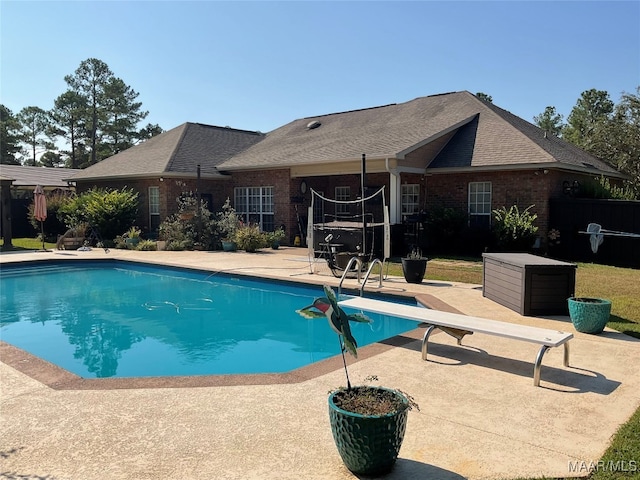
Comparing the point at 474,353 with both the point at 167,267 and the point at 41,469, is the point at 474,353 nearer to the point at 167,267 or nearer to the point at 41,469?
the point at 41,469

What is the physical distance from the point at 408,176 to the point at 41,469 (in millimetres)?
15448

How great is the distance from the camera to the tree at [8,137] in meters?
45.3

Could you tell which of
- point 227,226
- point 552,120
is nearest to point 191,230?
point 227,226

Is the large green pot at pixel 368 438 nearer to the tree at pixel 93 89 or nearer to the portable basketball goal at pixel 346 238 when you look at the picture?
the portable basketball goal at pixel 346 238

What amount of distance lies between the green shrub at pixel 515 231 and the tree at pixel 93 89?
40.2m

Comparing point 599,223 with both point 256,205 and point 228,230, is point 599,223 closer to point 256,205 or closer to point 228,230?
point 228,230

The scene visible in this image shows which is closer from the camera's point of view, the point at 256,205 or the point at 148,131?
the point at 256,205

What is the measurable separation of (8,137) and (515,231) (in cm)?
4815

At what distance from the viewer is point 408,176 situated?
1722 cm

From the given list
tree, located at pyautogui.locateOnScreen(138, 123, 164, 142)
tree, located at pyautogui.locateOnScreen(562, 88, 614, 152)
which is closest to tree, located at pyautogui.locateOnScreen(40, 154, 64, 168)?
tree, located at pyautogui.locateOnScreen(138, 123, 164, 142)

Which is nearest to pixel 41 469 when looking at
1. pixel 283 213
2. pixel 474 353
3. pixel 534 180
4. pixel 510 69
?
pixel 474 353

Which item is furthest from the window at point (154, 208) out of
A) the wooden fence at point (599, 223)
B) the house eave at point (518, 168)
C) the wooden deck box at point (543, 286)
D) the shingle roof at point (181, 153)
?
the wooden deck box at point (543, 286)

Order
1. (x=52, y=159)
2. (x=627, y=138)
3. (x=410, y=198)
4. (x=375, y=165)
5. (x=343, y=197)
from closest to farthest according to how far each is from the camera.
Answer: (x=375, y=165)
(x=410, y=198)
(x=343, y=197)
(x=627, y=138)
(x=52, y=159)

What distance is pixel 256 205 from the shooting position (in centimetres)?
2016
